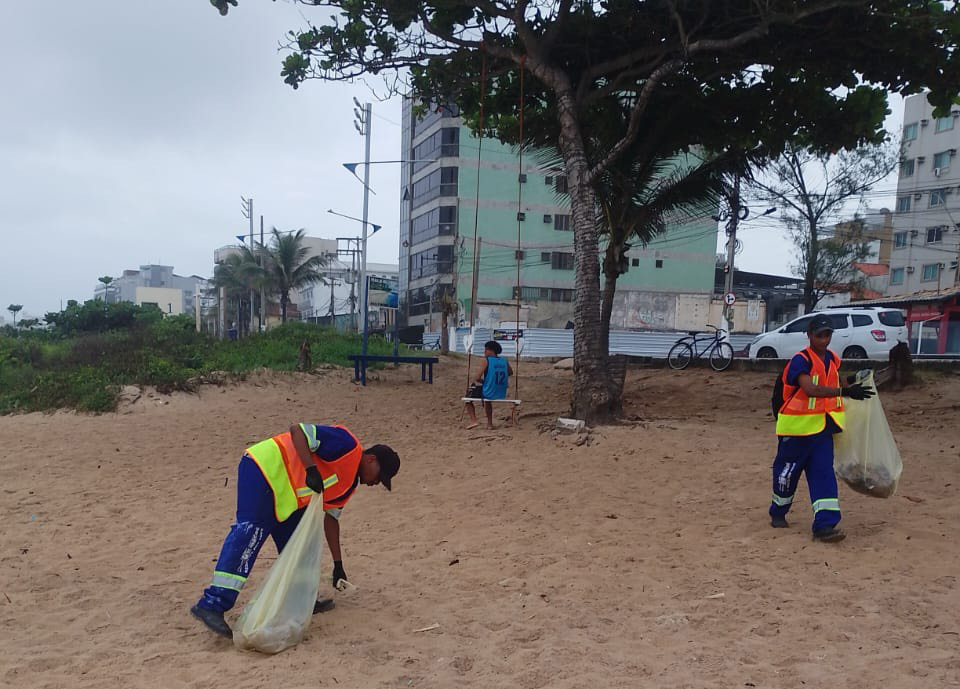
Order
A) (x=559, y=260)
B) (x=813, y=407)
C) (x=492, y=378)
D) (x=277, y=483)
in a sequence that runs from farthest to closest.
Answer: (x=559, y=260), (x=492, y=378), (x=813, y=407), (x=277, y=483)

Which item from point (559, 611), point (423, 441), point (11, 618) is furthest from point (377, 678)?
point (423, 441)

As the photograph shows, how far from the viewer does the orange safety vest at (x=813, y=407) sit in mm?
4883

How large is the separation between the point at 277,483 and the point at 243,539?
1.05 feet

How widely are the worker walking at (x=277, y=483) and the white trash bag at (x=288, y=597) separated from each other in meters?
0.12

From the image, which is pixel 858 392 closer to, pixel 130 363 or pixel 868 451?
pixel 868 451

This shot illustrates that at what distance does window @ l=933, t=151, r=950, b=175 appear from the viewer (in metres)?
38.4

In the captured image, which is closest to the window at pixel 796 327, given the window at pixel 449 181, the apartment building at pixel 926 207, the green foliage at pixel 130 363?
the green foliage at pixel 130 363

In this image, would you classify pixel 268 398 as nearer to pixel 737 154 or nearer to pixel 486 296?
pixel 737 154

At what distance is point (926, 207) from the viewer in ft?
129

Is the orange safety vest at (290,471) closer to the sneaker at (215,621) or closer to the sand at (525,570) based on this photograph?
the sneaker at (215,621)

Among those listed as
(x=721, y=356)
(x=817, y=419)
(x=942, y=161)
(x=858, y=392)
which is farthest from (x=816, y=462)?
(x=942, y=161)

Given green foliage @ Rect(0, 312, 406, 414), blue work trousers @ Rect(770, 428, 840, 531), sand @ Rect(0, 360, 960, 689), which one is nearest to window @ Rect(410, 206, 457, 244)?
green foliage @ Rect(0, 312, 406, 414)

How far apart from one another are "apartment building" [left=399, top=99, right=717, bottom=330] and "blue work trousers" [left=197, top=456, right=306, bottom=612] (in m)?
34.6

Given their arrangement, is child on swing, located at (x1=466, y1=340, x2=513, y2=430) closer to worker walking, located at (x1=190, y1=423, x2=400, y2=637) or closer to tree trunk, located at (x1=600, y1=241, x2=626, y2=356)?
tree trunk, located at (x1=600, y1=241, x2=626, y2=356)
